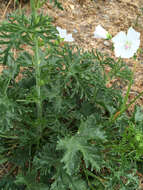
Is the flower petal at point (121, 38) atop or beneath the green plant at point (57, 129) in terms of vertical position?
atop

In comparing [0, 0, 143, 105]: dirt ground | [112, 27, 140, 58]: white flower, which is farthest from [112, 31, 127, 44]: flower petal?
[0, 0, 143, 105]: dirt ground

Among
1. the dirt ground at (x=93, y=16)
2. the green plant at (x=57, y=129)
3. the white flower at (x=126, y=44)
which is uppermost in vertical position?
the dirt ground at (x=93, y=16)

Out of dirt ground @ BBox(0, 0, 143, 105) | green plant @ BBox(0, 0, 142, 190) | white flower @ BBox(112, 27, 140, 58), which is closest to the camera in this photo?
green plant @ BBox(0, 0, 142, 190)

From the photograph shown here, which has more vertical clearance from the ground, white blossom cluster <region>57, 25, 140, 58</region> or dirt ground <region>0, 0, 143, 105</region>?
dirt ground <region>0, 0, 143, 105</region>

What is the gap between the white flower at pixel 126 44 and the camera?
136 cm

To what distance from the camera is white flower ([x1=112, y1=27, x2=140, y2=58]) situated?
1.36 meters

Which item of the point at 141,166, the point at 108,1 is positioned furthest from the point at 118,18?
the point at 141,166

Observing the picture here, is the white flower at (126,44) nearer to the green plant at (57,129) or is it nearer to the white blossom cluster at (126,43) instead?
the white blossom cluster at (126,43)

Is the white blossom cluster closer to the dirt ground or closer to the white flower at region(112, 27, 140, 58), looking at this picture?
the white flower at region(112, 27, 140, 58)

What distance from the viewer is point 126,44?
4.54ft

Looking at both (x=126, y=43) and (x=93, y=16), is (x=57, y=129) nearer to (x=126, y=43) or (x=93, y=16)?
(x=126, y=43)

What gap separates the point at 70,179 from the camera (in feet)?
4.27

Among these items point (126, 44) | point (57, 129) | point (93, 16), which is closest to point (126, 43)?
point (126, 44)

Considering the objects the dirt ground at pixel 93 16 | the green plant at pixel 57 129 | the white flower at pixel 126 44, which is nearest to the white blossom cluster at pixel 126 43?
the white flower at pixel 126 44
